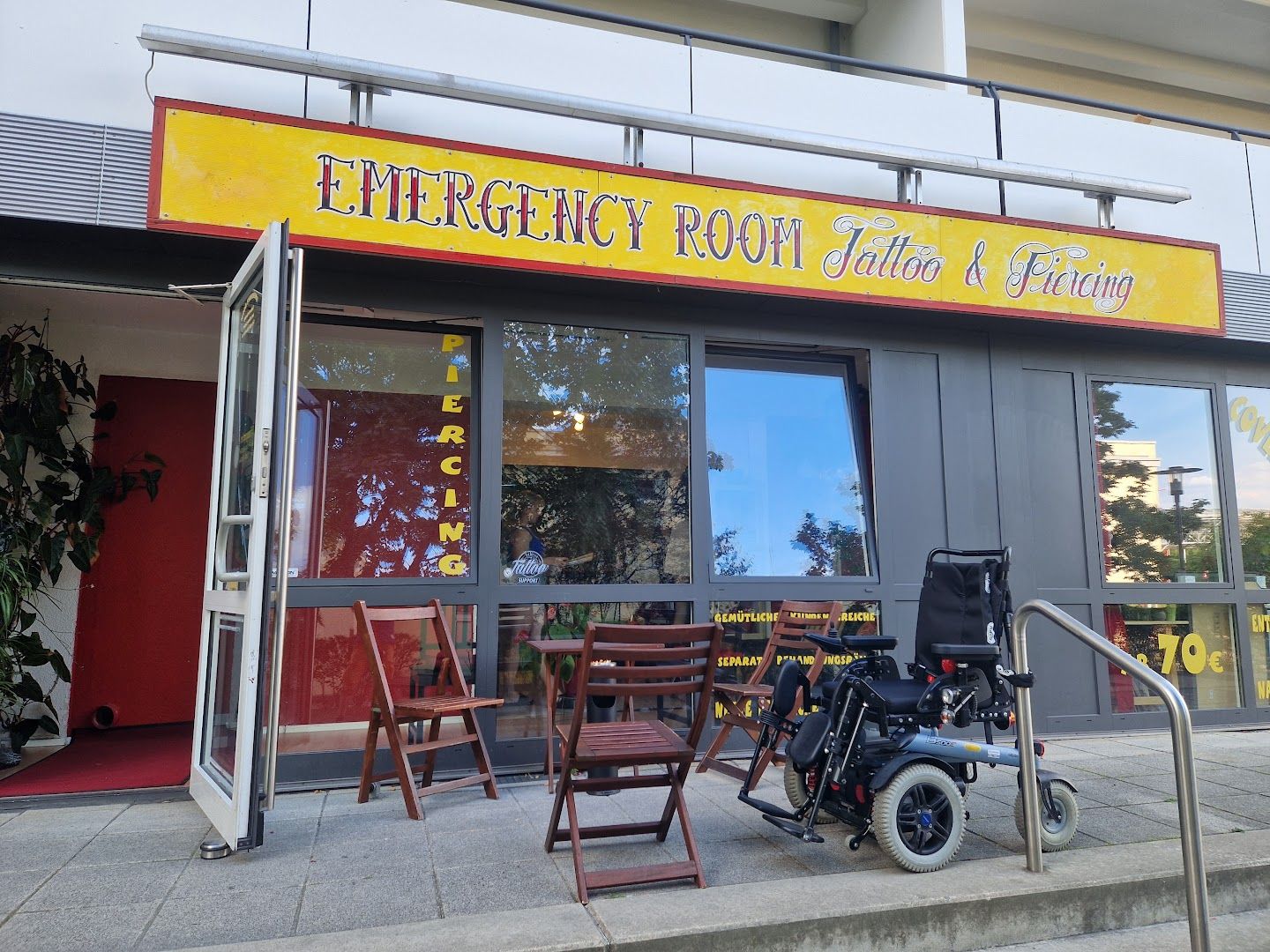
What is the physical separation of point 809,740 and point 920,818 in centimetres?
47

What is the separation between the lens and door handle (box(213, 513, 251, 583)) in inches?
143

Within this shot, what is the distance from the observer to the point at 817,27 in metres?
7.43

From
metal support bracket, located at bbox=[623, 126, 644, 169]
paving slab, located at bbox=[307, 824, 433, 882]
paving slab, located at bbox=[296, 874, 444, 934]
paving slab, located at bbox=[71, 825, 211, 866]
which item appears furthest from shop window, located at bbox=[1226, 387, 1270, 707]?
paving slab, located at bbox=[71, 825, 211, 866]

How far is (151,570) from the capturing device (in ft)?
20.3

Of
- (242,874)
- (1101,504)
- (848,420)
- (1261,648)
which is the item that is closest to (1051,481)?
(1101,504)

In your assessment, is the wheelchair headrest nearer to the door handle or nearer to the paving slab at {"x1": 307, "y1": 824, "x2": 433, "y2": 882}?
the paving slab at {"x1": 307, "y1": 824, "x2": 433, "y2": 882}

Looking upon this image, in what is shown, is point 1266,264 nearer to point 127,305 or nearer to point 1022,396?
point 1022,396

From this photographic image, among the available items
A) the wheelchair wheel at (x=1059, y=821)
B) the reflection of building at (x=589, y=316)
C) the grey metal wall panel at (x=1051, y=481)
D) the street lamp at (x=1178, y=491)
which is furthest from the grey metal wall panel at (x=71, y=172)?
the street lamp at (x=1178, y=491)

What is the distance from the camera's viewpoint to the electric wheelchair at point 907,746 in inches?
126

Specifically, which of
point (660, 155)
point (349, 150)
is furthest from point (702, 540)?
point (349, 150)

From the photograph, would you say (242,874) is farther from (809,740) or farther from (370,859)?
(809,740)

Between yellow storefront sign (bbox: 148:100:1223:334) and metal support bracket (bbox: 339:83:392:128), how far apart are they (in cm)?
22

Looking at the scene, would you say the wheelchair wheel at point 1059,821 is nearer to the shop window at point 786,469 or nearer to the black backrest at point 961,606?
the black backrest at point 961,606

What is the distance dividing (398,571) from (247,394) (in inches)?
54.6
